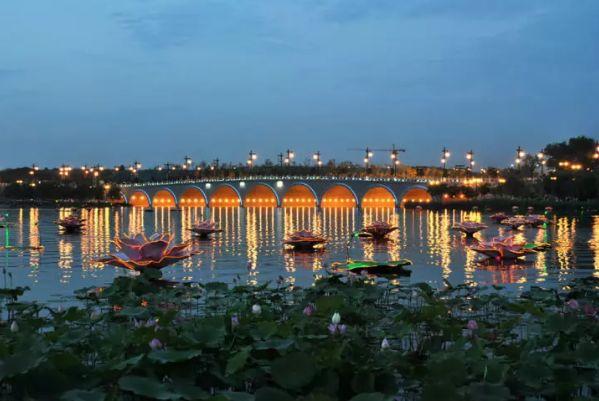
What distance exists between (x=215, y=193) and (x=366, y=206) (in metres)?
25.1

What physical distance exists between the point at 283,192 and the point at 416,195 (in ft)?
58.7

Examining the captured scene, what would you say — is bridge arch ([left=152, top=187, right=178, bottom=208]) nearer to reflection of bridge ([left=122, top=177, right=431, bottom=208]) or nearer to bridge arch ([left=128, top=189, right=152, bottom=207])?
reflection of bridge ([left=122, top=177, right=431, bottom=208])

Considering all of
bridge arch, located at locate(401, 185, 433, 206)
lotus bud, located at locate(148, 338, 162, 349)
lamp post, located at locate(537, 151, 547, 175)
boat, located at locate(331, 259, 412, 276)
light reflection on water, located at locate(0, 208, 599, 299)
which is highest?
lamp post, located at locate(537, 151, 547, 175)

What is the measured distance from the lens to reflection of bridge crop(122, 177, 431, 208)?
306 ft

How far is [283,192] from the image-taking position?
326 feet

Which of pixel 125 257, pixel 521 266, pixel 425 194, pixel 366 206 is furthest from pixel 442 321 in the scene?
pixel 366 206

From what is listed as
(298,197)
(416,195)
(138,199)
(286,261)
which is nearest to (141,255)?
(286,261)

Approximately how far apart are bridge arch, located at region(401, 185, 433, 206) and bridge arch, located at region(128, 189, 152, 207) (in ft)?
141

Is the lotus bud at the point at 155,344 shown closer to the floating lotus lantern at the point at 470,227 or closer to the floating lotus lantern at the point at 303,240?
the floating lotus lantern at the point at 303,240

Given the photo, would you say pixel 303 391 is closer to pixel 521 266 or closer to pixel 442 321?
pixel 442 321

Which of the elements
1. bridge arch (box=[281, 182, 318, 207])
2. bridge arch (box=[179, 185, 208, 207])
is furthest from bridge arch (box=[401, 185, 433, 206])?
bridge arch (box=[179, 185, 208, 207])

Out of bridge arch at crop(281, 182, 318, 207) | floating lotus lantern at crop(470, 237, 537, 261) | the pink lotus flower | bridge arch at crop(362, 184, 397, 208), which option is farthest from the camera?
bridge arch at crop(281, 182, 318, 207)

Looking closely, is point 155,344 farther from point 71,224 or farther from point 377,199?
point 377,199

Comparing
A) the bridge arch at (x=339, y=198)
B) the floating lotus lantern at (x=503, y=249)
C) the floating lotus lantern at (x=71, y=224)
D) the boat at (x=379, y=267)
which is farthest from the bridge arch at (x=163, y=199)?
the boat at (x=379, y=267)
